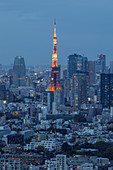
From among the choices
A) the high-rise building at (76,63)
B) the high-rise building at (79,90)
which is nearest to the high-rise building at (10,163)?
the high-rise building at (79,90)

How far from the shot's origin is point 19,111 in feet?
152

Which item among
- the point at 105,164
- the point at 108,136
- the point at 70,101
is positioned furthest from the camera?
the point at 70,101

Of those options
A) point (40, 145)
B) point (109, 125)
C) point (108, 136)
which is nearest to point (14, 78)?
point (109, 125)

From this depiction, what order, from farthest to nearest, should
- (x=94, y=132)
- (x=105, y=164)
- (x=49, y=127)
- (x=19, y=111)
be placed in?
1. (x=19, y=111)
2. (x=49, y=127)
3. (x=94, y=132)
4. (x=105, y=164)

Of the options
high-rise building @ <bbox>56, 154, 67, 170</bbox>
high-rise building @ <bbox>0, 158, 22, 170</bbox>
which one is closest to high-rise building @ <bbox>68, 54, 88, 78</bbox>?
high-rise building @ <bbox>56, 154, 67, 170</bbox>

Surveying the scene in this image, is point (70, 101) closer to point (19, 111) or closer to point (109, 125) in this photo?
point (19, 111)

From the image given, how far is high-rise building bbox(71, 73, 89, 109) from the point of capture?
2107 inches

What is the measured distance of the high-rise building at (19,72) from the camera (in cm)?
7288

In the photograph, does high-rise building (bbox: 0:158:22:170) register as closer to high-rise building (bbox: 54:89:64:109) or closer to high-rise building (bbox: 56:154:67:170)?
high-rise building (bbox: 56:154:67:170)

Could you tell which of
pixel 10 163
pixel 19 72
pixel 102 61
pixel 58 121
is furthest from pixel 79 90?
pixel 10 163

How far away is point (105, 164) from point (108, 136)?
33.2 feet

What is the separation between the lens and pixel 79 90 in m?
55.7

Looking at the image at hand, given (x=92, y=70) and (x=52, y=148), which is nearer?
(x=52, y=148)

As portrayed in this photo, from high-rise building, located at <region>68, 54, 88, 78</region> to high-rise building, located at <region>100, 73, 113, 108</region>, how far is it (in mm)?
15165
